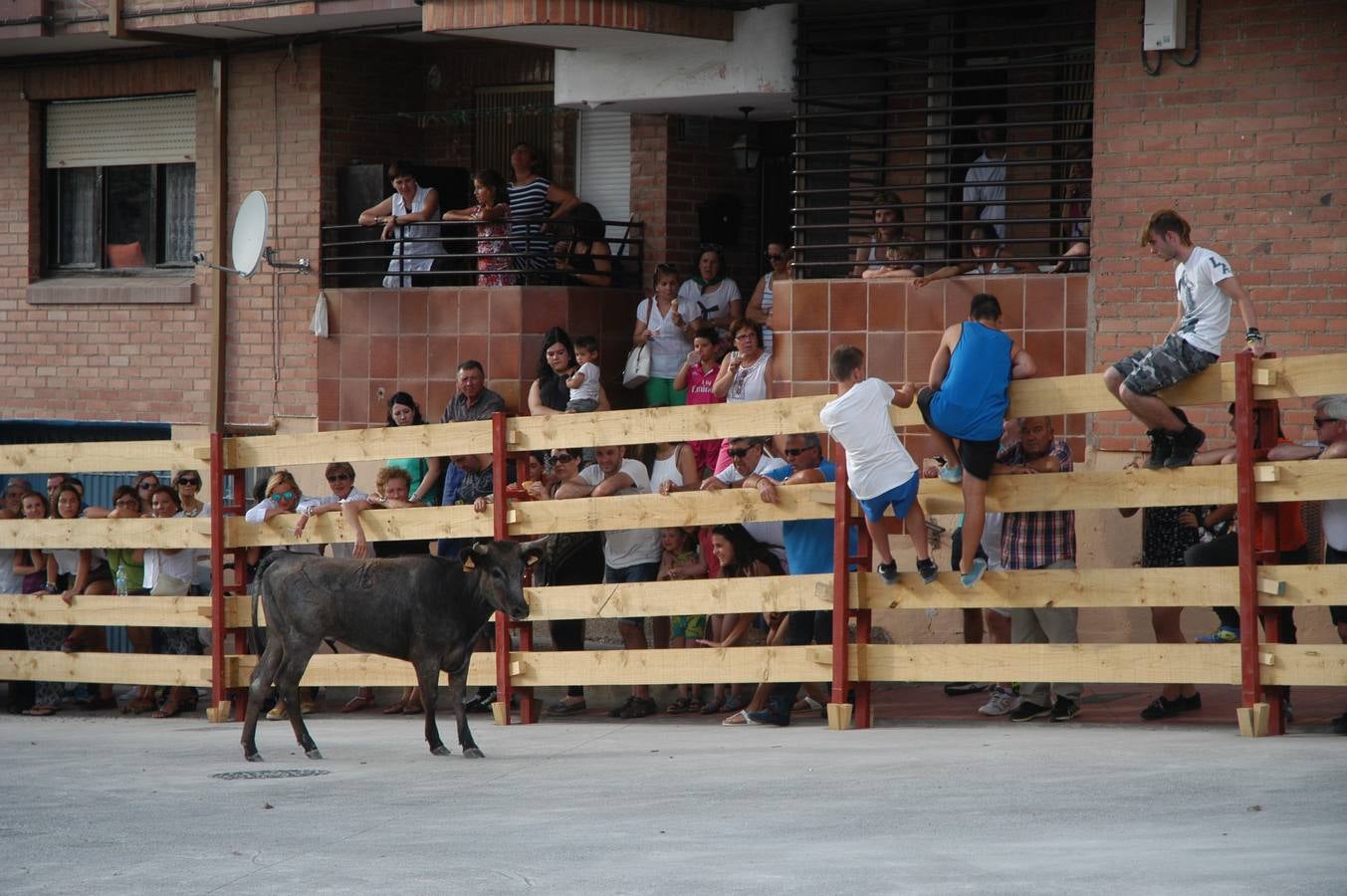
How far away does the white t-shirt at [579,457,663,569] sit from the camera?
12.5 meters

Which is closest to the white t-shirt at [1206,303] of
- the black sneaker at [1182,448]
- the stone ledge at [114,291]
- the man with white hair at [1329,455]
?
the black sneaker at [1182,448]

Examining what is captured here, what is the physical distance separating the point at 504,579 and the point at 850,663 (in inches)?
82.3

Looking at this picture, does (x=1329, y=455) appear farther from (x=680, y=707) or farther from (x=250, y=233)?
(x=250, y=233)

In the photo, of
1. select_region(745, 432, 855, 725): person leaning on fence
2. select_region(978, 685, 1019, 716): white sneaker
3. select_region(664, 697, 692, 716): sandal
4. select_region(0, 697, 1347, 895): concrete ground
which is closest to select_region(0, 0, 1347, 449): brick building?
select_region(978, 685, 1019, 716): white sneaker

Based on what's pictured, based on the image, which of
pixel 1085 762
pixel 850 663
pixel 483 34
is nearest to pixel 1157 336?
pixel 850 663

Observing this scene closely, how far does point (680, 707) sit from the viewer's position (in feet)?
41.7

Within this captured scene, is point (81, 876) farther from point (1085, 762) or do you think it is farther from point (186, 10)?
point (186, 10)

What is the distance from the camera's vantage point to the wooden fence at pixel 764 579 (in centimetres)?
991

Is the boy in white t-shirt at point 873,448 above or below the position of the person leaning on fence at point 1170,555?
above

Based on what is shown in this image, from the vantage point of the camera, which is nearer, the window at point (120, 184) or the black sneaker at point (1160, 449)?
the black sneaker at point (1160, 449)

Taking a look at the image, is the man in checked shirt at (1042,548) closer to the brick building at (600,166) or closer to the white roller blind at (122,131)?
the brick building at (600,166)

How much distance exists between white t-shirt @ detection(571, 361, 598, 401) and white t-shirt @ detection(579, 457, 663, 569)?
57.2 inches

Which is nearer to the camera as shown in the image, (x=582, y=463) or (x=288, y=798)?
(x=288, y=798)

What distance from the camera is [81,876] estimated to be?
722 cm
